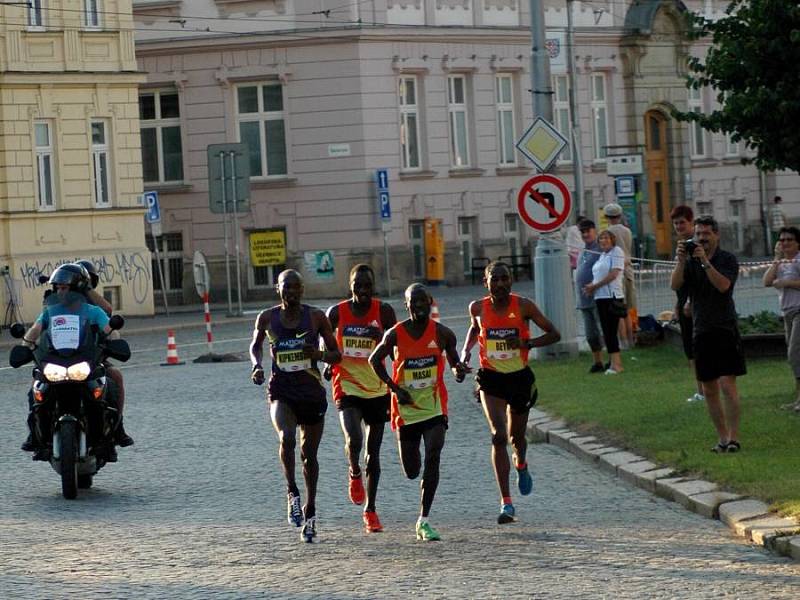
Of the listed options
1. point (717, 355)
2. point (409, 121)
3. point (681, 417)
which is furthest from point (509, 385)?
point (409, 121)

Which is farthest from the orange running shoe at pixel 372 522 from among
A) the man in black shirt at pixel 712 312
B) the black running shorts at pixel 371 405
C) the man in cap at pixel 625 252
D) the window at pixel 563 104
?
the window at pixel 563 104

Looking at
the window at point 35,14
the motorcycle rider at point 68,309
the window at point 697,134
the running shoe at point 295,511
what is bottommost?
the running shoe at point 295,511

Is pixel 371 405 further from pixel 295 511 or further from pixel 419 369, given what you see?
pixel 295 511

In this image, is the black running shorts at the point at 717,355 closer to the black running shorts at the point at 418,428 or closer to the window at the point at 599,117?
the black running shorts at the point at 418,428

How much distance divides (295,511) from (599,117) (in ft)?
156

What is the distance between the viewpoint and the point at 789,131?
71.7 ft

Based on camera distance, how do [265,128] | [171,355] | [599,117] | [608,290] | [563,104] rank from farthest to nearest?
[599,117], [563,104], [265,128], [171,355], [608,290]

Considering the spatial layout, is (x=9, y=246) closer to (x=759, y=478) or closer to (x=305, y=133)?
(x=305, y=133)

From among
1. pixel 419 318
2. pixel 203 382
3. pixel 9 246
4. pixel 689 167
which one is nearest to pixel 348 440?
pixel 419 318

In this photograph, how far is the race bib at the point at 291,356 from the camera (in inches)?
492

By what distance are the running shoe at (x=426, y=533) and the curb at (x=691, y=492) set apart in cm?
173

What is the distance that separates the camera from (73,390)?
15.1 meters

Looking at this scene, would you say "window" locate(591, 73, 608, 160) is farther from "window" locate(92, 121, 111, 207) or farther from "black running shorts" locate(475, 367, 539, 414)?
"black running shorts" locate(475, 367, 539, 414)

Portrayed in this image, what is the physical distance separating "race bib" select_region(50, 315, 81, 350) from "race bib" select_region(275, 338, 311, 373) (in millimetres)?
3083
